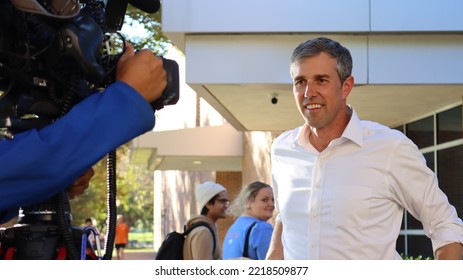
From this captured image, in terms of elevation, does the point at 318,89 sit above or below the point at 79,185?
above

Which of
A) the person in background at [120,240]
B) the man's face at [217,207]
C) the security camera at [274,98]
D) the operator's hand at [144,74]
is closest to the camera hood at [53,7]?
the operator's hand at [144,74]

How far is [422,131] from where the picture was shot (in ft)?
46.9

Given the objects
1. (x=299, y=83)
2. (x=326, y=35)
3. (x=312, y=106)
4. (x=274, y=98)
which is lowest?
(x=312, y=106)

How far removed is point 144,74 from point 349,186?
6.17ft

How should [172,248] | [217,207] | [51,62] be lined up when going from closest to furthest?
[51,62], [172,248], [217,207]

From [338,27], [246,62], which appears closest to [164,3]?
[246,62]

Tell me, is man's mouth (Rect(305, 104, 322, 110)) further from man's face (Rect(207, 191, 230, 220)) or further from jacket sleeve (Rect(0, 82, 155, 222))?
man's face (Rect(207, 191, 230, 220))

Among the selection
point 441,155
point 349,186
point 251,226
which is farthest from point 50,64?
point 441,155

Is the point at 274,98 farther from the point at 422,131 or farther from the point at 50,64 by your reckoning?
the point at 50,64

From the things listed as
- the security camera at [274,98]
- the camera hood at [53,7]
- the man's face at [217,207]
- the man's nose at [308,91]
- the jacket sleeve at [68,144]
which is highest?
the security camera at [274,98]

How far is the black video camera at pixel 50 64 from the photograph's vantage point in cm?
212

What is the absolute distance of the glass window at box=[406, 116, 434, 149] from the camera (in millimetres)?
13805

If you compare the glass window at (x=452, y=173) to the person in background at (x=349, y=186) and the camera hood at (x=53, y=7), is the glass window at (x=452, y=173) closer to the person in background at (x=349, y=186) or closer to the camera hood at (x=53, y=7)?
the person in background at (x=349, y=186)
